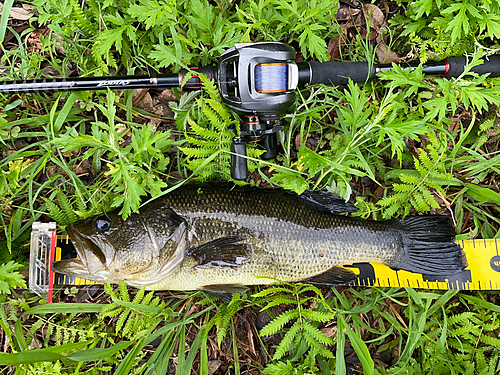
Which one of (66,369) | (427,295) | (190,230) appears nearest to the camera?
(190,230)

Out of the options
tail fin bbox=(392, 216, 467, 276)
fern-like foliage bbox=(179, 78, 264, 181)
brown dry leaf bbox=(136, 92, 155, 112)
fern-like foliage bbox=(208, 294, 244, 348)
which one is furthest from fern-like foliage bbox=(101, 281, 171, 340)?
tail fin bbox=(392, 216, 467, 276)

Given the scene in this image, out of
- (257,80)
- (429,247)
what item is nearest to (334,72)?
(257,80)

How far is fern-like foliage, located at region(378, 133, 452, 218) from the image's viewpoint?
3.10 metres

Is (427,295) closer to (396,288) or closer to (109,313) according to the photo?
(396,288)

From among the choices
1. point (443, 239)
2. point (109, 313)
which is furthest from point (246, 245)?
point (443, 239)

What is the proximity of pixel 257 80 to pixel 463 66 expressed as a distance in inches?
75.6

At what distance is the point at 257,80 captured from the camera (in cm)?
260

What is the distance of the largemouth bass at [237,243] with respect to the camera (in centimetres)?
273

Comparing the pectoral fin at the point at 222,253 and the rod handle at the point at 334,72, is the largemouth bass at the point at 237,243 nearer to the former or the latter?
the pectoral fin at the point at 222,253

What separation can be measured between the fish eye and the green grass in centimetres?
33

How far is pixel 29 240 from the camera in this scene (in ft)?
10.4

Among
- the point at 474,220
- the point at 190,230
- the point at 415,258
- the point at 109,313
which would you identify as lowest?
the point at 109,313

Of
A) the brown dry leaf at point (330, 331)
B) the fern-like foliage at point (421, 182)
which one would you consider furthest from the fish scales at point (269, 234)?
the brown dry leaf at point (330, 331)

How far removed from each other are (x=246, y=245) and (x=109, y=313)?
1324 millimetres
